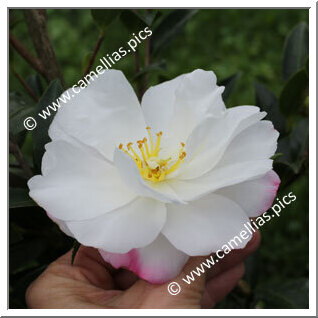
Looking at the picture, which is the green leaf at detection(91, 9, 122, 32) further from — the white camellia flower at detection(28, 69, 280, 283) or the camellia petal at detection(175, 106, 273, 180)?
the camellia petal at detection(175, 106, 273, 180)

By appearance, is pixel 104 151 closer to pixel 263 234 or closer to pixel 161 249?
pixel 161 249

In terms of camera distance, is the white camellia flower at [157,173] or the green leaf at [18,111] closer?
the white camellia flower at [157,173]

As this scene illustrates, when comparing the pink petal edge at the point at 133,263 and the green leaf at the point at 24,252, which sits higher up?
the pink petal edge at the point at 133,263

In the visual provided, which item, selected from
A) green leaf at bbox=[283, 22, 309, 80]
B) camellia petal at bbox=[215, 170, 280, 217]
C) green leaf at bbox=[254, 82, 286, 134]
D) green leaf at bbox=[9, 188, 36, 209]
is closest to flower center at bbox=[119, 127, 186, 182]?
camellia petal at bbox=[215, 170, 280, 217]

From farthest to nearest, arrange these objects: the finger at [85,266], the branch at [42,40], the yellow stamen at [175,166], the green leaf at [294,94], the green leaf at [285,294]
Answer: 1. the green leaf at [285,294]
2. the green leaf at [294,94]
3. the branch at [42,40]
4. the finger at [85,266]
5. the yellow stamen at [175,166]

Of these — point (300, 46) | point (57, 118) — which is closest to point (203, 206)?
point (57, 118)

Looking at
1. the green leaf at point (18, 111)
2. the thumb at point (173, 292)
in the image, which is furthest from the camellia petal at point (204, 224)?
the green leaf at point (18, 111)

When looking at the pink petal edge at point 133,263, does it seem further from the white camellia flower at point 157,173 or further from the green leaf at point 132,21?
the green leaf at point 132,21

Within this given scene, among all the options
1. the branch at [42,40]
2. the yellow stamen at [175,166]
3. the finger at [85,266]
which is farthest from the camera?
the branch at [42,40]
